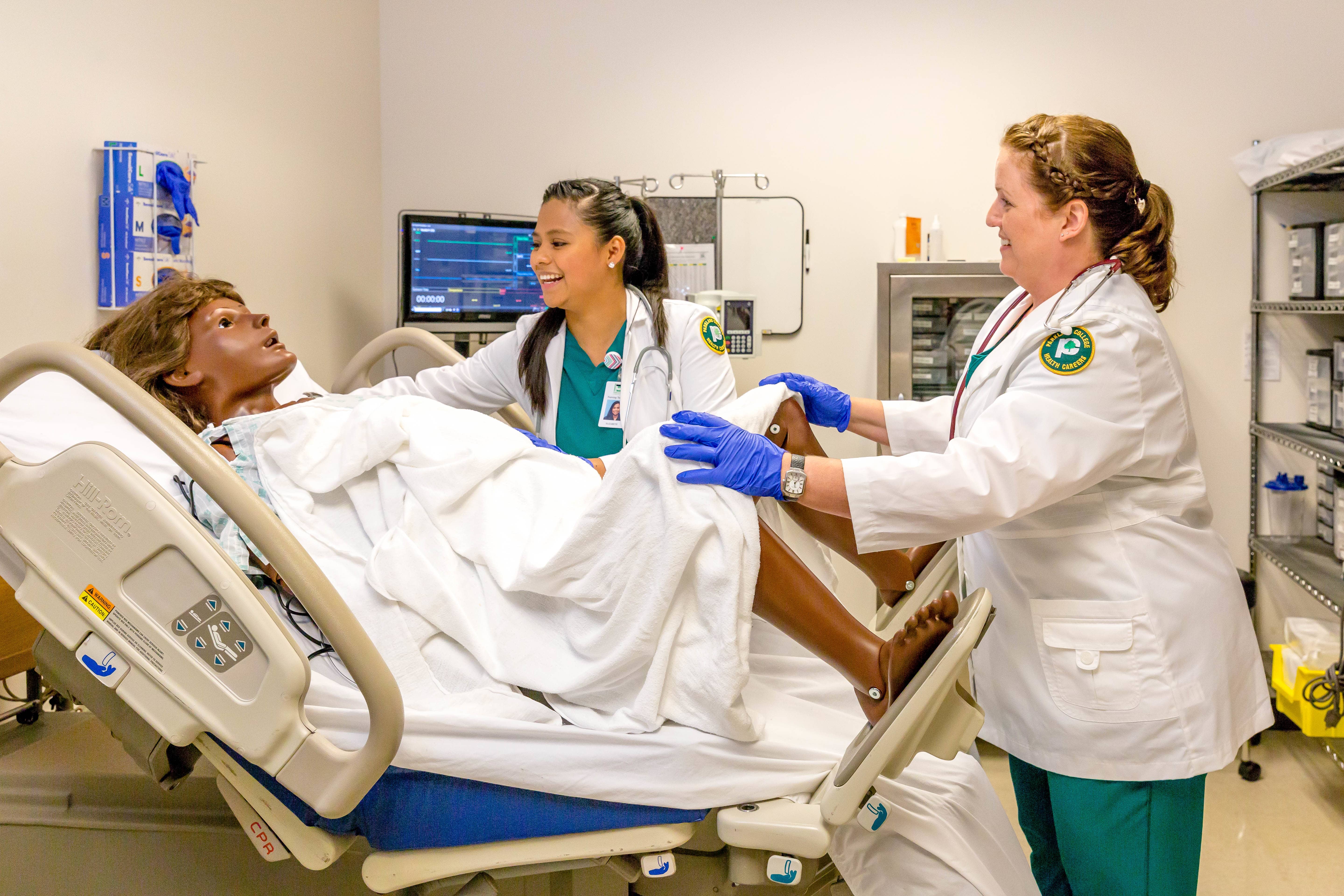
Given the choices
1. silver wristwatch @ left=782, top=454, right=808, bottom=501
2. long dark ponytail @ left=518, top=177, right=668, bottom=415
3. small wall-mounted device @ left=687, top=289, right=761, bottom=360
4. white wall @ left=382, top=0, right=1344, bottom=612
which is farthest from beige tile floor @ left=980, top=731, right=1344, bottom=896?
small wall-mounted device @ left=687, top=289, right=761, bottom=360

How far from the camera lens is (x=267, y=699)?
1170 millimetres

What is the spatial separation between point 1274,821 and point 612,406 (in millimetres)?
2074

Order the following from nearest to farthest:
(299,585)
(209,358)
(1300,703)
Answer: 1. (299,585)
2. (209,358)
3. (1300,703)

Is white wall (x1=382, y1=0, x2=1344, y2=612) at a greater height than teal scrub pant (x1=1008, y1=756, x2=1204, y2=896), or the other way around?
white wall (x1=382, y1=0, x2=1344, y2=612)

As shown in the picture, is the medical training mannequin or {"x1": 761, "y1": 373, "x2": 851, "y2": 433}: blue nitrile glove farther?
{"x1": 761, "y1": 373, "x2": 851, "y2": 433}: blue nitrile glove

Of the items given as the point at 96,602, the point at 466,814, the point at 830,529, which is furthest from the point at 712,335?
the point at 96,602

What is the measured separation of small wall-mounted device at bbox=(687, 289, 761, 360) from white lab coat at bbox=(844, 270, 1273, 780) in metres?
1.98

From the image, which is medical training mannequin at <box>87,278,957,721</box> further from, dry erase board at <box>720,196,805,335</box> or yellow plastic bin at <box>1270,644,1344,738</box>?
dry erase board at <box>720,196,805,335</box>

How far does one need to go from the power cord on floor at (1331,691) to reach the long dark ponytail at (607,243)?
2.05m

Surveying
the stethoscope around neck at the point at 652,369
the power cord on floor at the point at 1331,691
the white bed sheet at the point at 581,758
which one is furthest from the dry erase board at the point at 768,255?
the white bed sheet at the point at 581,758

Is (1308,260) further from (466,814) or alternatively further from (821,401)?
(466,814)

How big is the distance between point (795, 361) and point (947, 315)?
1.98ft

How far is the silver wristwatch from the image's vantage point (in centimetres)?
138

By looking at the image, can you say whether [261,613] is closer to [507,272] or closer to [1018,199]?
[1018,199]
